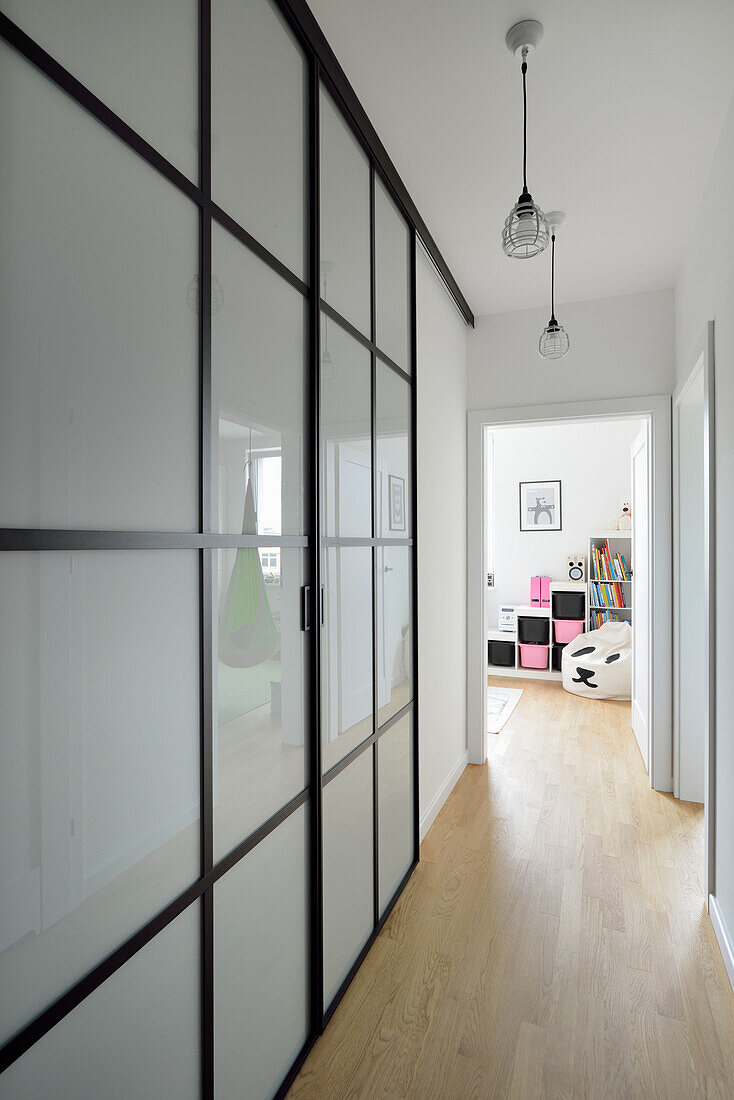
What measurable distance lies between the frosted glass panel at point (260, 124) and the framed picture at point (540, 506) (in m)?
5.21

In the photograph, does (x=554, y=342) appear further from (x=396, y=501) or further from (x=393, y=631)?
(x=393, y=631)

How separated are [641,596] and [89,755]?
368cm

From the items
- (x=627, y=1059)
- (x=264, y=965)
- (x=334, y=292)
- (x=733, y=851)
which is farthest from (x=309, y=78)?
(x=627, y=1059)

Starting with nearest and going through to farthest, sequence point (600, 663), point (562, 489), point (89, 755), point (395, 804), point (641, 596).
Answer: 1. point (89, 755)
2. point (395, 804)
3. point (641, 596)
4. point (600, 663)
5. point (562, 489)

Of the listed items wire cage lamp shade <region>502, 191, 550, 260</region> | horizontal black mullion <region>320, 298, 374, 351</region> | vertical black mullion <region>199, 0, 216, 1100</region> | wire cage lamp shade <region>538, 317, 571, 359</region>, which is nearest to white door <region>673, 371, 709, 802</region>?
wire cage lamp shade <region>538, 317, 571, 359</region>

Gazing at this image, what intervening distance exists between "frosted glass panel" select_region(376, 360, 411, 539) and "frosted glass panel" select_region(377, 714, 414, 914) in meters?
0.78

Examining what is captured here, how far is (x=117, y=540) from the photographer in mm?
965

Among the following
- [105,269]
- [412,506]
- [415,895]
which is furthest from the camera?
[412,506]

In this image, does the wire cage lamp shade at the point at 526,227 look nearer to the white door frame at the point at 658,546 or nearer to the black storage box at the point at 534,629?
the white door frame at the point at 658,546

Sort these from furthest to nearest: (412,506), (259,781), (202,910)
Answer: (412,506), (259,781), (202,910)

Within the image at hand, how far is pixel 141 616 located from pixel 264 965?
0.92 metres

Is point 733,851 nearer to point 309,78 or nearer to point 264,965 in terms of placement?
point 264,965

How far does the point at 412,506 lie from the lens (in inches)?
102

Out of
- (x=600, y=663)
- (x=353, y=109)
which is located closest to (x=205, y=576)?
(x=353, y=109)
